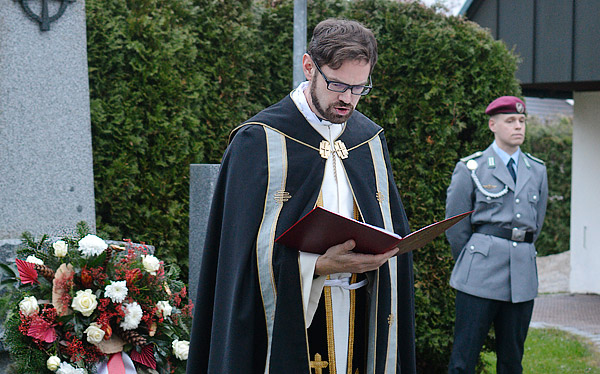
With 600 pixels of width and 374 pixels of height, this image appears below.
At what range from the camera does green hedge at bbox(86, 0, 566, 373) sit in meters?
4.99

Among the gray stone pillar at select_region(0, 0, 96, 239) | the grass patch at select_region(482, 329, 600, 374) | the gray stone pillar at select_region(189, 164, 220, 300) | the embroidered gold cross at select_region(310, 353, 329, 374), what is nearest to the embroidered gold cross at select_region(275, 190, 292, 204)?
the embroidered gold cross at select_region(310, 353, 329, 374)

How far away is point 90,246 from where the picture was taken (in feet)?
11.6

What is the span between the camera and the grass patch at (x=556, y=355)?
689cm

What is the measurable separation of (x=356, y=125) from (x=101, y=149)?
94.0 inches

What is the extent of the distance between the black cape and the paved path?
5.88 metres

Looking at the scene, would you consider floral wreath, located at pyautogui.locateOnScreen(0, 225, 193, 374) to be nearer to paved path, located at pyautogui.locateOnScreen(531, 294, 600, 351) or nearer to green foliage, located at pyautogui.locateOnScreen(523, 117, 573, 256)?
paved path, located at pyautogui.locateOnScreen(531, 294, 600, 351)

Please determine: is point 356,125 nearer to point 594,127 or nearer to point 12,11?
point 12,11

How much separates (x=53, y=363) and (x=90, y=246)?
56 centimetres

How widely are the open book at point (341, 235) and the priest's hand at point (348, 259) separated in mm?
21

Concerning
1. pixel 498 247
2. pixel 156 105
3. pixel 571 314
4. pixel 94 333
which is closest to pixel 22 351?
pixel 94 333

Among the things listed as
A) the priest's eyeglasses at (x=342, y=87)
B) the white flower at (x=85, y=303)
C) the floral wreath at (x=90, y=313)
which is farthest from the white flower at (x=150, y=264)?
the priest's eyeglasses at (x=342, y=87)

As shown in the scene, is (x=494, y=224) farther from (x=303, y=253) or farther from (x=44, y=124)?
(x=44, y=124)

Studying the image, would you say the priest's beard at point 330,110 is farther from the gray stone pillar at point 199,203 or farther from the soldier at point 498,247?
the soldier at point 498,247

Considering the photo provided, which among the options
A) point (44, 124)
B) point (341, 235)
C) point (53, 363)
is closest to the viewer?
point (341, 235)
